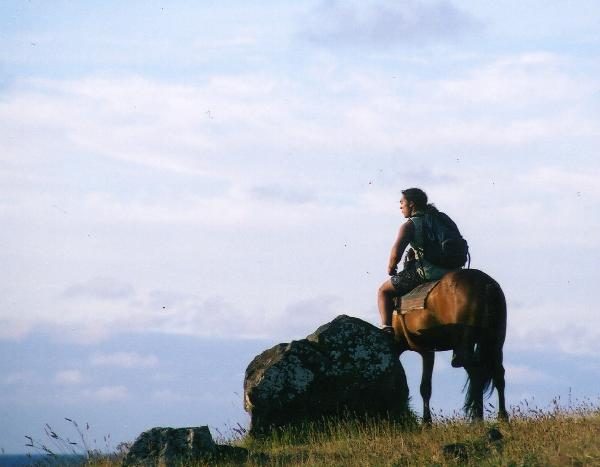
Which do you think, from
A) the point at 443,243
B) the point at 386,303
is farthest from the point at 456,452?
the point at 386,303

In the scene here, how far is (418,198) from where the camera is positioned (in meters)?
16.0

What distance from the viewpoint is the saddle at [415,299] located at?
15508 mm

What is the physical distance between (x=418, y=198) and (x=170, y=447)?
213 inches

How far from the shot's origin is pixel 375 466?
40.4 ft

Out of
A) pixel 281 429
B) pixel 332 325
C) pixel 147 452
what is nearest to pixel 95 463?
pixel 147 452

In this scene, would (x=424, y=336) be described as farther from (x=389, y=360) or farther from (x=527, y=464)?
(x=527, y=464)

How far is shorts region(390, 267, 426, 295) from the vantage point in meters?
16.0

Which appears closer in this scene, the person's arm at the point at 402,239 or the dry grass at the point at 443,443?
the dry grass at the point at 443,443

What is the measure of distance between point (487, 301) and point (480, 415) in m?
1.69

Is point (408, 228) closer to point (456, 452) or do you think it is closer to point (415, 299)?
point (415, 299)

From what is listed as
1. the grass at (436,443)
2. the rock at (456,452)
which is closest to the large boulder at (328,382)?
the grass at (436,443)

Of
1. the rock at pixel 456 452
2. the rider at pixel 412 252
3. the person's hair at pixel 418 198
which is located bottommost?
the rock at pixel 456 452

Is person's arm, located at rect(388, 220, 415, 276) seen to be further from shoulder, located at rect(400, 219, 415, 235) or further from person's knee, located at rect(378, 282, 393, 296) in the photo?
person's knee, located at rect(378, 282, 393, 296)

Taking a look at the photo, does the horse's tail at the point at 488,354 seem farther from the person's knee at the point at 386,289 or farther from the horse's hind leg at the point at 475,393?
the person's knee at the point at 386,289
